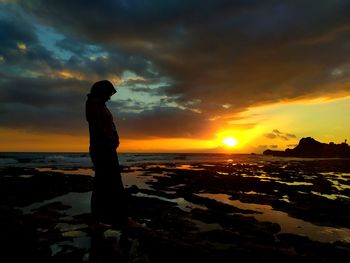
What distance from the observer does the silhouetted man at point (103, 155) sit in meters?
7.57

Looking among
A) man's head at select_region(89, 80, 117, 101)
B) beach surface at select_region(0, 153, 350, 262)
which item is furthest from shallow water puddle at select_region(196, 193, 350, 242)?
man's head at select_region(89, 80, 117, 101)

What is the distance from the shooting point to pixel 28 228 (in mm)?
6781

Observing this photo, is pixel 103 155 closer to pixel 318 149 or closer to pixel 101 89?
pixel 101 89

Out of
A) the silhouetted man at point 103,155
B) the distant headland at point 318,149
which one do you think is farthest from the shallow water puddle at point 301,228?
the distant headland at point 318,149

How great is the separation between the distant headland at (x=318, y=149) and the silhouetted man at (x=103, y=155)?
131696 mm

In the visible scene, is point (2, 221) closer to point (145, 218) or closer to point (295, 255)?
point (145, 218)

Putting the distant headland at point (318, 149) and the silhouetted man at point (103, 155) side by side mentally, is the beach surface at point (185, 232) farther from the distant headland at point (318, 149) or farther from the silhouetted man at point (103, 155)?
the distant headland at point (318, 149)

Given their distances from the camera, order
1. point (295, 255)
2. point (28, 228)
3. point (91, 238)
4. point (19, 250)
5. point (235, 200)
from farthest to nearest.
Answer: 1. point (235, 200)
2. point (91, 238)
3. point (28, 228)
4. point (295, 255)
5. point (19, 250)

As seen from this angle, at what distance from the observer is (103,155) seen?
25.1 feet

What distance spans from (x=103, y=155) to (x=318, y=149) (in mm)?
146992

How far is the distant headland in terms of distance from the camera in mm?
126887

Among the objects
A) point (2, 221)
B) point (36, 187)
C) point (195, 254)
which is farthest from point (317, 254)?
point (36, 187)

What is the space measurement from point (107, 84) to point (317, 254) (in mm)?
6087

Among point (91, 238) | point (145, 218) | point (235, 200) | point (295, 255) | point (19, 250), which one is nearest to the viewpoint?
point (19, 250)
